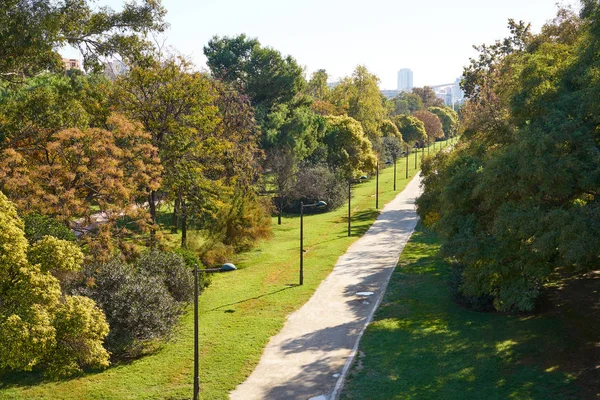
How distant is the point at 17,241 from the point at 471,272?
13362 mm

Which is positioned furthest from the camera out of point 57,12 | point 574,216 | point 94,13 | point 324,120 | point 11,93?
point 324,120

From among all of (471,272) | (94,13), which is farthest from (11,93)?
(471,272)

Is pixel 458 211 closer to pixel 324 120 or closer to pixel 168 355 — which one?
pixel 168 355

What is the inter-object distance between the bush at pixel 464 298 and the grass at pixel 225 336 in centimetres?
666

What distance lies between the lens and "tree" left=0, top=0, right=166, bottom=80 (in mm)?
21297

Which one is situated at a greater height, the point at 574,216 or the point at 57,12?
the point at 57,12

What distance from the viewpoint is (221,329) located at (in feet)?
71.7

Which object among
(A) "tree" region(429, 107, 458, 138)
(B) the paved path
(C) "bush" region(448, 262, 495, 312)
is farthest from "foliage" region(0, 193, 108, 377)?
(A) "tree" region(429, 107, 458, 138)

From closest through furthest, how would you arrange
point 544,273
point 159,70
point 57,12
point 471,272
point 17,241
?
point 17,241 → point 544,273 → point 471,272 → point 57,12 → point 159,70

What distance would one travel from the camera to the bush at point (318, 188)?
4916 cm

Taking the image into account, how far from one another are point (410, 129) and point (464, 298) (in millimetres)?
75042

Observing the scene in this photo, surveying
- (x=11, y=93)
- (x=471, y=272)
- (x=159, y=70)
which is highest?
(x=159, y=70)

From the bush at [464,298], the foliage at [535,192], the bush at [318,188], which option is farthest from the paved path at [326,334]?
the bush at [318,188]

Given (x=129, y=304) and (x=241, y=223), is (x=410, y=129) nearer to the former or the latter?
(x=241, y=223)
